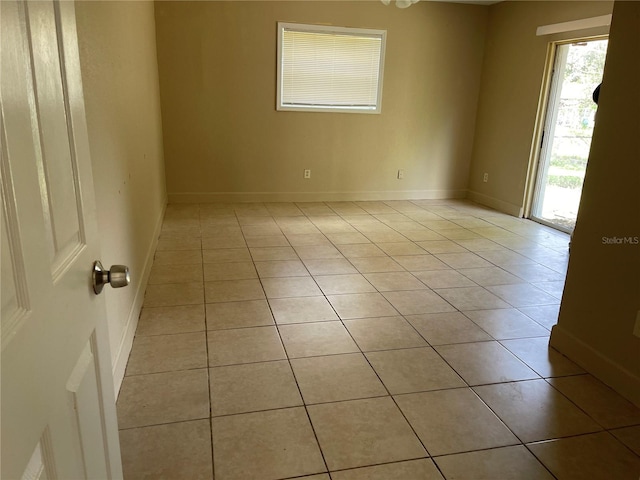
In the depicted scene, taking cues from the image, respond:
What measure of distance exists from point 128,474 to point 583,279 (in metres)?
2.20

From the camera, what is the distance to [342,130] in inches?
234

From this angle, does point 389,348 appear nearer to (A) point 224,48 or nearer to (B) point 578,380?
(B) point 578,380

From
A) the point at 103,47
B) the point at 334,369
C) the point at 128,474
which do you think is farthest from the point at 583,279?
the point at 103,47

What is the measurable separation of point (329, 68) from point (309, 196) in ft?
5.35

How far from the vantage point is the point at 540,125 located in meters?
5.25

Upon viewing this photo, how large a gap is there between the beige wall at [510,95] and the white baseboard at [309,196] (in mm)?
614

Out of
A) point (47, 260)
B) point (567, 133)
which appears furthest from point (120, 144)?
point (567, 133)

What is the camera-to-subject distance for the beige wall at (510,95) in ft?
16.8

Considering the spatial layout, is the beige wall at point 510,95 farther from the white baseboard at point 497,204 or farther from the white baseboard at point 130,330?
the white baseboard at point 130,330

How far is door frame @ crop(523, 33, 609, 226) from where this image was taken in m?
5.01

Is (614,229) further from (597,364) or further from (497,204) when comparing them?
(497,204)

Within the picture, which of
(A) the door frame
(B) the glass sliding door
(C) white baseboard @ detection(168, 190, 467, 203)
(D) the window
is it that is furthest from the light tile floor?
(D) the window

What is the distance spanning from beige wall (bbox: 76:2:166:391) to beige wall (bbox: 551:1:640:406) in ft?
7.32

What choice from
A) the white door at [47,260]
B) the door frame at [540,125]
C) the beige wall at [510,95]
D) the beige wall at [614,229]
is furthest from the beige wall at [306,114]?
the white door at [47,260]
